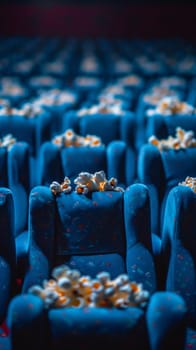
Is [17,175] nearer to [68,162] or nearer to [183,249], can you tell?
[68,162]

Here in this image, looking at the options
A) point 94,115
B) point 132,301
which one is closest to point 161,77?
point 94,115

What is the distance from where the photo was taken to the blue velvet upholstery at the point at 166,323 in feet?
1.57

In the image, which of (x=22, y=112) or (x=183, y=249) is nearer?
(x=183, y=249)

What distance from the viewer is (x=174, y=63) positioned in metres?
2.56

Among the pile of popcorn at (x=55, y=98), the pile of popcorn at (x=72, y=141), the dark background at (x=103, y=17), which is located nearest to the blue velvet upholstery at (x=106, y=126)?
the pile of popcorn at (x=72, y=141)

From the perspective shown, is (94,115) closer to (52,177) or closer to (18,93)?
(52,177)

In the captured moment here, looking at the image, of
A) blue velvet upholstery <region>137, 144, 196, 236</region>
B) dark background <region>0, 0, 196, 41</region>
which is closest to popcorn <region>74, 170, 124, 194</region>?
blue velvet upholstery <region>137, 144, 196, 236</region>

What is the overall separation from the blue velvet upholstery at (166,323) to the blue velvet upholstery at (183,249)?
0.16 m

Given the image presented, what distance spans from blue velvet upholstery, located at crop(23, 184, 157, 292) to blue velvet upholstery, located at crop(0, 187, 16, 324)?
0.10 ft

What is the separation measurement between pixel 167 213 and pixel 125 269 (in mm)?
104

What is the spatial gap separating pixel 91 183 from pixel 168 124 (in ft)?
1.48

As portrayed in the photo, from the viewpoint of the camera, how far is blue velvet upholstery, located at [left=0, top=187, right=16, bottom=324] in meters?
0.65

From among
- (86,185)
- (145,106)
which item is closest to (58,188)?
(86,185)

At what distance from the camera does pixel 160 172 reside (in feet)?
2.87
